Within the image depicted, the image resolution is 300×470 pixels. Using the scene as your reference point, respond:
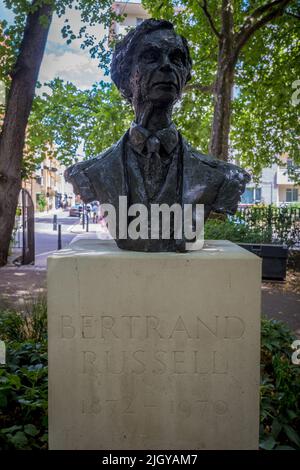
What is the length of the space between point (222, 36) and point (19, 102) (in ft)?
17.8

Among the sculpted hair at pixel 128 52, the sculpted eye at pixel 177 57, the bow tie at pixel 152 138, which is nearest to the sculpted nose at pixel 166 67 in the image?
the sculpted eye at pixel 177 57

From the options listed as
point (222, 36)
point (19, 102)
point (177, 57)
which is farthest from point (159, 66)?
point (222, 36)

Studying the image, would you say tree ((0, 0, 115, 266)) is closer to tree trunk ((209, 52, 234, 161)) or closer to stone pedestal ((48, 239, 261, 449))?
tree trunk ((209, 52, 234, 161))

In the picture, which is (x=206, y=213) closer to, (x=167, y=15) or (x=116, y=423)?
(x=116, y=423)

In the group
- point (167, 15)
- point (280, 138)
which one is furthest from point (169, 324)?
point (280, 138)

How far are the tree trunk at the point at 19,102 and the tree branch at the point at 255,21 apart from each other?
473cm

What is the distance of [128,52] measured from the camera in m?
2.76

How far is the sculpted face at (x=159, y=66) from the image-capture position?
258 cm

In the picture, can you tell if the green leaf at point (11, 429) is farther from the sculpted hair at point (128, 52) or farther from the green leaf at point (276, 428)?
the sculpted hair at point (128, 52)

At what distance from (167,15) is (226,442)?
12.3 metres

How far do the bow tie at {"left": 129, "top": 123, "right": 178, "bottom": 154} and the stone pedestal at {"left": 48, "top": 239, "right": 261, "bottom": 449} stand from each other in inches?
31.4

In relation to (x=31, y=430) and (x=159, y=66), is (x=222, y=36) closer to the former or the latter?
(x=159, y=66)

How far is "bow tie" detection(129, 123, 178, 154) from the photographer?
277cm

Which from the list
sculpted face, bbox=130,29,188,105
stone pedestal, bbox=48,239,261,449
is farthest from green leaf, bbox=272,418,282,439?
sculpted face, bbox=130,29,188,105
